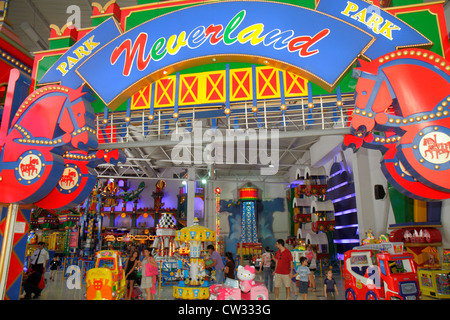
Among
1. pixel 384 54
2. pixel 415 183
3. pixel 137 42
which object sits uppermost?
pixel 137 42

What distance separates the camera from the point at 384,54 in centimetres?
516

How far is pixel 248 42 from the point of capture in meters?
5.41

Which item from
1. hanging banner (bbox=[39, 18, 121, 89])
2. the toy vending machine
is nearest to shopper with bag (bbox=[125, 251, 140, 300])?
hanging banner (bbox=[39, 18, 121, 89])

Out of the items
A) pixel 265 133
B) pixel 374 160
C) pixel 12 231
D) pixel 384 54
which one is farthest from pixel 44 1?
pixel 374 160

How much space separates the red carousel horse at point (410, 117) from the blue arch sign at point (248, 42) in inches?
20.8

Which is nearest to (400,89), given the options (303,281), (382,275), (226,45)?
(226,45)

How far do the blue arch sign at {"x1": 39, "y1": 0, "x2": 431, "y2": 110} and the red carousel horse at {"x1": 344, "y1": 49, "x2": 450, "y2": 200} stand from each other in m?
0.53

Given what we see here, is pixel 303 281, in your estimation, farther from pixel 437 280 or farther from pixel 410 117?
pixel 410 117

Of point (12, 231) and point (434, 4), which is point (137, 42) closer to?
point (12, 231)

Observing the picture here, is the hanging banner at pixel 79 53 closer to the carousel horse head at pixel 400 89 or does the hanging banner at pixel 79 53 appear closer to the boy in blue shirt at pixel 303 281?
the carousel horse head at pixel 400 89

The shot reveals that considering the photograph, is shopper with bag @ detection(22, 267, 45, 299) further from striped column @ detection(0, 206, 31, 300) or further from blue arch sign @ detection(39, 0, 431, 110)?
blue arch sign @ detection(39, 0, 431, 110)

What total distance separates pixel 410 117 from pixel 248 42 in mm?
2746
